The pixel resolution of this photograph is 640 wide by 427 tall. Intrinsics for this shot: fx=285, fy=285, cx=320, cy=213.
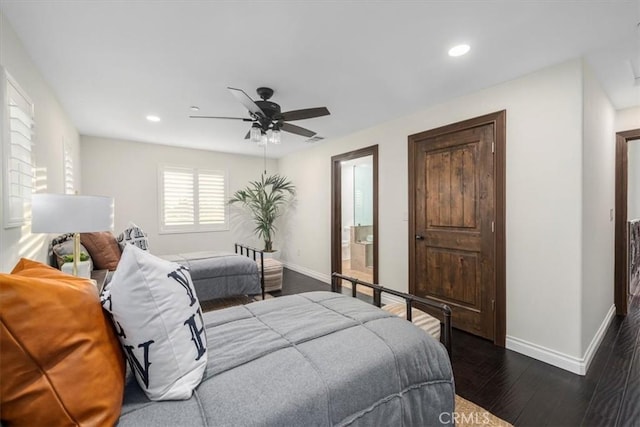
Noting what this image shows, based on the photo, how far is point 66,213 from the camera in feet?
5.91

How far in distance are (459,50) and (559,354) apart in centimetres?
253

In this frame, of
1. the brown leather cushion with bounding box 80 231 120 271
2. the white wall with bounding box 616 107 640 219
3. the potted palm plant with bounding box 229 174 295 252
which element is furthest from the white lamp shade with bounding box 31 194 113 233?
the white wall with bounding box 616 107 640 219

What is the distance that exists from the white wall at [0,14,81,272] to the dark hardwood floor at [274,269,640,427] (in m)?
3.13

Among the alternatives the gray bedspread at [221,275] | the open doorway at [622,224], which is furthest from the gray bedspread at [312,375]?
the open doorway at [622,224]

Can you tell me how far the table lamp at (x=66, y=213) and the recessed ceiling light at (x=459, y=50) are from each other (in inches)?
108

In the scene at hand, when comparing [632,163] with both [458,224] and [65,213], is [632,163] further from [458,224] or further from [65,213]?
[65,213]

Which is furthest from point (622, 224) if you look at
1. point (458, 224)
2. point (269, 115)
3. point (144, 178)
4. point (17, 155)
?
point (144, 178)

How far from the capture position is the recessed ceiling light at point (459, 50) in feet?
6.81

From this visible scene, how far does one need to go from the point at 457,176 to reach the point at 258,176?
170 inches

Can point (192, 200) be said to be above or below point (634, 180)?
below

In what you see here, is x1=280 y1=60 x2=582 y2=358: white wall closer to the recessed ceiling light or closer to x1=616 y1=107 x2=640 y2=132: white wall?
the recessed ceiling light

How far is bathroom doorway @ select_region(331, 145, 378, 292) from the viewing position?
4.06 metres

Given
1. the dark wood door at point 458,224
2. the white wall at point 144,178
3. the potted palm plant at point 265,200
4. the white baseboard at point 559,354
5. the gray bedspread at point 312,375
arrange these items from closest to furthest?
the gray bedspread at point 312,375 < the white baseboard at point 559,354 < the dark wood door at point 458,224 < the white wall at point 144,178 < the potted palm plant at point 265,200

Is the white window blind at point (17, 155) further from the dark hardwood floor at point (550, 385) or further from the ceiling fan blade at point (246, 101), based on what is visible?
the dark hardwood floor at point (550, 385)
